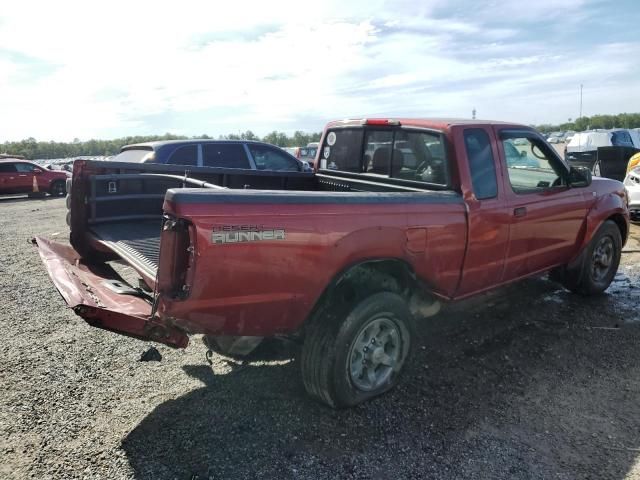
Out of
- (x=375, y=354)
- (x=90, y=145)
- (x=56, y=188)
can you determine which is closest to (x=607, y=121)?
(x=90, y=145)

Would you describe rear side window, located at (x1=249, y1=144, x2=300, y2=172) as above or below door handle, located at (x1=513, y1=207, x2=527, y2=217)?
above

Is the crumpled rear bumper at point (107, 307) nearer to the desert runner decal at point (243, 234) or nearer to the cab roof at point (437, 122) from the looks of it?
the desert runner decal at point (243, 234)

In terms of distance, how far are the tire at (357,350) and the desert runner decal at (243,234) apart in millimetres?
753

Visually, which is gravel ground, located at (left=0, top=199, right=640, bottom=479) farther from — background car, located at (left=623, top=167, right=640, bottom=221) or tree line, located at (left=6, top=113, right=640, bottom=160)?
tree line, located at (left=6, top=113, right=640, bottom=160)

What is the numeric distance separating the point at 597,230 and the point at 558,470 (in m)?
3.24

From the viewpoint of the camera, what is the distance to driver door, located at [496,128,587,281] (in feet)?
13.5

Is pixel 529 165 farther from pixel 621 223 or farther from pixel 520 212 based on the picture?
pixel 621 223

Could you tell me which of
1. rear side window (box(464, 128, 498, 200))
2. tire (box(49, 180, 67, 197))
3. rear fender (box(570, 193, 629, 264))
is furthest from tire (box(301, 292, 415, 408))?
tire (box(49, 180, 67, 197))

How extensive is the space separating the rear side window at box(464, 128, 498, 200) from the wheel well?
2299 millimetres

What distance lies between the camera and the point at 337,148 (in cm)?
493

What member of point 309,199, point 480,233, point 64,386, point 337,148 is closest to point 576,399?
point 480,233

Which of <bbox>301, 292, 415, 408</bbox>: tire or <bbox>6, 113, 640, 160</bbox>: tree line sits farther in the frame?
<bbox>6, 113, 640, 160</bbox>: tree line

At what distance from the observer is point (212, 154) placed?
8805mm

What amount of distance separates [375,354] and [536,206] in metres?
2.04
